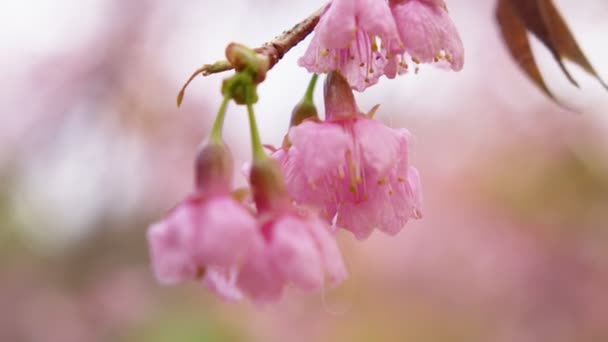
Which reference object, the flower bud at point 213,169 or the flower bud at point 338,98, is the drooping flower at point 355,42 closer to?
the flower bud at point 338,98

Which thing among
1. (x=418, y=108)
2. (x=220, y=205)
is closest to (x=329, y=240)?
(x=220, y=205)

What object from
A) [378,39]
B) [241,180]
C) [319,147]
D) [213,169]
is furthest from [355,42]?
[241,180]

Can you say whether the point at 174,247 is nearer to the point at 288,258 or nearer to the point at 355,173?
the point at 288,258

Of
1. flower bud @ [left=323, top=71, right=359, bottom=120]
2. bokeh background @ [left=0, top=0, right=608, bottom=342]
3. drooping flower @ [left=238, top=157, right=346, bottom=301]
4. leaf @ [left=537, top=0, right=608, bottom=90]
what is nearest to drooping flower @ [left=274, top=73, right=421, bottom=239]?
flower bud @ [left=323, top=71, right=359, bottom=120]

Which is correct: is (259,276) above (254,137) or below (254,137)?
below

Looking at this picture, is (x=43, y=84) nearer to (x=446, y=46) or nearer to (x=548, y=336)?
(x=548, y=336)

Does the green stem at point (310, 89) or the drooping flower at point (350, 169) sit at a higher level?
the green stem at point (310, 89)

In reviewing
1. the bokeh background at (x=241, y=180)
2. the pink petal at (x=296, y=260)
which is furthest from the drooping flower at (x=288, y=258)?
the bokeh background at (x=241, y=180)
